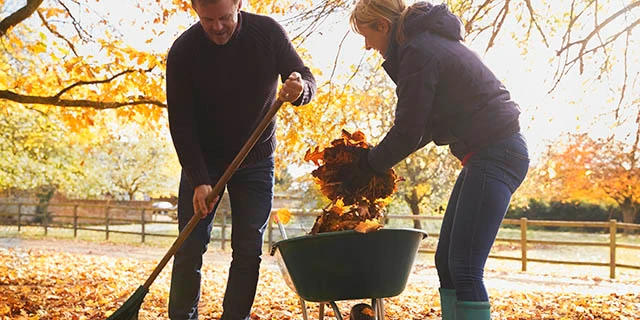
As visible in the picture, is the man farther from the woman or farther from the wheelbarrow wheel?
the woman

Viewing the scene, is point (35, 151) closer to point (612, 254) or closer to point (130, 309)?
point (612, 254)

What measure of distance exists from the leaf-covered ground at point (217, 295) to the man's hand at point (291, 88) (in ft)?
9.05

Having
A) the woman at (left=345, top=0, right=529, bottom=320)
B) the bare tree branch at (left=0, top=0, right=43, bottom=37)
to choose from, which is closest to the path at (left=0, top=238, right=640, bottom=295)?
the bare tree branch at (left=0, top=0, right=43, bottom=37)

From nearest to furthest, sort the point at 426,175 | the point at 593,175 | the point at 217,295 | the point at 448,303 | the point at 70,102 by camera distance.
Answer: the point at 448,303, the point at 217,295, the point at 70,102, the point at 426,175, the point at 593,175

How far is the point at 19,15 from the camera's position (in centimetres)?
655

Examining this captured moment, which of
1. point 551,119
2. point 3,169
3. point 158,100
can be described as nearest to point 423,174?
point 551,119

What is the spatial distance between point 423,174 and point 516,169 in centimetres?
1333

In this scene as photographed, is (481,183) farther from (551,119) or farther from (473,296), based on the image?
(551,119)

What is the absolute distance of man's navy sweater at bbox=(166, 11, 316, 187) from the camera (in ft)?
8.70

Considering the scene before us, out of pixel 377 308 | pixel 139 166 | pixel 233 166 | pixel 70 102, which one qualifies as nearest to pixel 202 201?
pixel 233 166

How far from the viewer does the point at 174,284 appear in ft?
9.15

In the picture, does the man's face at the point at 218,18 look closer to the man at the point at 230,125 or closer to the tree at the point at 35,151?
the man at the point at 230,125

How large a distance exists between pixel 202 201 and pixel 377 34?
38.5 inches

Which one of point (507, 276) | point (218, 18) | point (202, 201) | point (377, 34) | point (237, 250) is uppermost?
point (218, 18)
